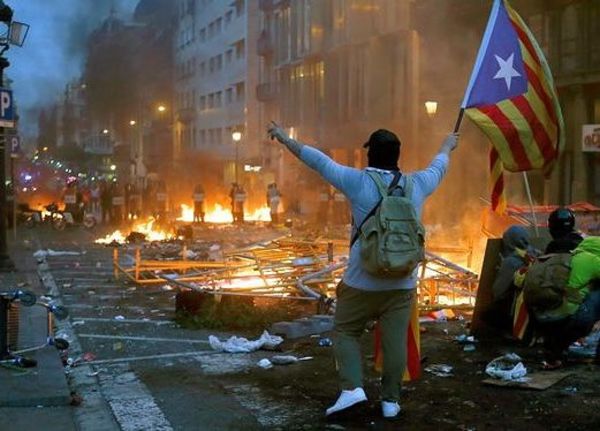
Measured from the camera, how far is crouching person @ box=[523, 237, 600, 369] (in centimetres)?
586

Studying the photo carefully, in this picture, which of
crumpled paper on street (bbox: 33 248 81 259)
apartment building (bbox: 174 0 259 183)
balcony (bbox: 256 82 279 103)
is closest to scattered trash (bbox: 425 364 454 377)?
crumpled paper on street (bbox: 33 248 81 259)

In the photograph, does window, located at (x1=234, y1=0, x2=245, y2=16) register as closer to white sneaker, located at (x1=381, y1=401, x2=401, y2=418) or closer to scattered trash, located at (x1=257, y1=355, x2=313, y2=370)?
scattered trash, located at (x1=257, y1=355, x2=313, y2=370)

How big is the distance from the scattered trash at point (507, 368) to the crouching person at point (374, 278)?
49.2 inches

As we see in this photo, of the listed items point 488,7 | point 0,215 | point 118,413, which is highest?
point 488,7

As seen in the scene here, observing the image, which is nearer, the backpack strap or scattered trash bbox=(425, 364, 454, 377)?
the backpack strap

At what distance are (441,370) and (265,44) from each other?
4212 centimetres

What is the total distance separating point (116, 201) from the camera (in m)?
28.0

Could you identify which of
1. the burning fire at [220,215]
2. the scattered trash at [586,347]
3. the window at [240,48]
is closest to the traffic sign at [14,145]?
the burning fire at [220,215]

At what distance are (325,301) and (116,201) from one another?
20328mm

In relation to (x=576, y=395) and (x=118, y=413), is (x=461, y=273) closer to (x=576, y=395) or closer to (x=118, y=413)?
(x=576, y=395)

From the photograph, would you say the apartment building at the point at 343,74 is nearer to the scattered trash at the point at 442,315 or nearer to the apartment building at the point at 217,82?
A: the apartment building at the point at 217,82

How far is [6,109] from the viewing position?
11016 millimetres

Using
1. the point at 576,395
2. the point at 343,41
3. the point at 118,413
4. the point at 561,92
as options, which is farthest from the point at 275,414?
the point at 343,41

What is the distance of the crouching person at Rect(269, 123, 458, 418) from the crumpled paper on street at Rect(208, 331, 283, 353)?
7.14 feet
